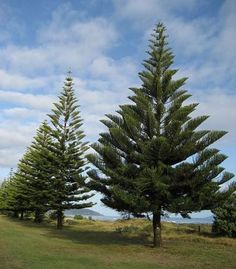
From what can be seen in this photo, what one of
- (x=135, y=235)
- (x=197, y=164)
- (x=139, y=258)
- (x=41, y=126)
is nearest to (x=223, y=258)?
(x=139, y=258)

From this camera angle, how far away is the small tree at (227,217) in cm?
2108

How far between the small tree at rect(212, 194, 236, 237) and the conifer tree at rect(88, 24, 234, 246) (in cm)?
259

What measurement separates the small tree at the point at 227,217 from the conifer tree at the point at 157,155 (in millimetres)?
2593

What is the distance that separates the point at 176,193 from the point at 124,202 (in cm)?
248

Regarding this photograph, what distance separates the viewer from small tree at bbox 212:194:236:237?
21.1 m

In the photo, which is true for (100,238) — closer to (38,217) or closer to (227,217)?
(227,217)

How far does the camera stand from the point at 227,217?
21.4 m

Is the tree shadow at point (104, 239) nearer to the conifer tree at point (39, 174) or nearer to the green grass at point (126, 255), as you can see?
the green grass at point (126, 255)

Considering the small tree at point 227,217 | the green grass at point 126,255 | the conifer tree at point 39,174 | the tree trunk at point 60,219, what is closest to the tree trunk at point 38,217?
the conifer tree at point 39,174

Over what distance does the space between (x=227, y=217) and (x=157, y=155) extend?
538 cm

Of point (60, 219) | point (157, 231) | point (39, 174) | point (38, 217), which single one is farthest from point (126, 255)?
point (38, 217)

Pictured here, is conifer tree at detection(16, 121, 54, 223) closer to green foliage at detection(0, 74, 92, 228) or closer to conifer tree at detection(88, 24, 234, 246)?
green foliage at detection(0, 74, 92, 228)

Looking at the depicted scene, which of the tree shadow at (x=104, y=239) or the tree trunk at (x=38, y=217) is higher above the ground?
the tree trunk at (x=38, y=217)

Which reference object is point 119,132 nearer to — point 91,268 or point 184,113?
point 184,113
